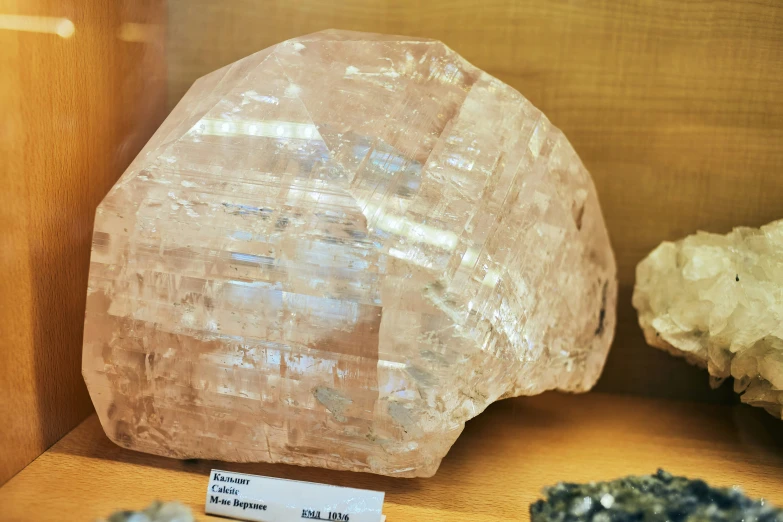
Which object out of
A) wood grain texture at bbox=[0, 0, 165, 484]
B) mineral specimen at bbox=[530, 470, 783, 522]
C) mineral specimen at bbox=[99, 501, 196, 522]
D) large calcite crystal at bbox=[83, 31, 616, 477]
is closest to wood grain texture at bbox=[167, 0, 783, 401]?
wood grain texture at bbox=[0, 0, 165, 484]

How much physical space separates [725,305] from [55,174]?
79 centimetres

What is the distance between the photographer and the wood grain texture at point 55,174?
728mm

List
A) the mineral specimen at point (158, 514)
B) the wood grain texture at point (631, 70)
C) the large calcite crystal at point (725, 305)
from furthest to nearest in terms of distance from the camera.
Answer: the wood grain texture at point (631, 70)
the large calcite crystal at point (725, 305)
the mineral specimen at point (158, 514)

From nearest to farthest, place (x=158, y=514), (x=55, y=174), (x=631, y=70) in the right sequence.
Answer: (x=158, y=514), (x=55, y=174), (x=631, y=70)

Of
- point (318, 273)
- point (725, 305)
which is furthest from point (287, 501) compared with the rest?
point (725, 305)

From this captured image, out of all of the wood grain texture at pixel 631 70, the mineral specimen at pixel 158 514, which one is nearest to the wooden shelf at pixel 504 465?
the mineral specimen at pixel 158 514

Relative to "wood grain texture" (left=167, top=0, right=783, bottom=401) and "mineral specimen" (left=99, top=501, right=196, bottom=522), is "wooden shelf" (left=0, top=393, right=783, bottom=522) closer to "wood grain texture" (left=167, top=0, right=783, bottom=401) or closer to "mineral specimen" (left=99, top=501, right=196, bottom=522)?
"mineral specimen" (left=99, top=501, right=196, bottom=522)

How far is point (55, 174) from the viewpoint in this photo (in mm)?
796

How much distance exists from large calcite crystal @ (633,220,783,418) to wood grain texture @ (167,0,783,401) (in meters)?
0.10

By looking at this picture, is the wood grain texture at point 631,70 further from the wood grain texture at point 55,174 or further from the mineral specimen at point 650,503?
the mineral specimen at point 650,503

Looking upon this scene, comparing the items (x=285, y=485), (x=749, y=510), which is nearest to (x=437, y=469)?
(x=285, y=485)

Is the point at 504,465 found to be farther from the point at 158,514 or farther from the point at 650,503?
the point at 158,514

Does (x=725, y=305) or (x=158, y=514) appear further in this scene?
(x=725, y=305)

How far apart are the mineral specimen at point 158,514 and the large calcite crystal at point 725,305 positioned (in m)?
0.60
